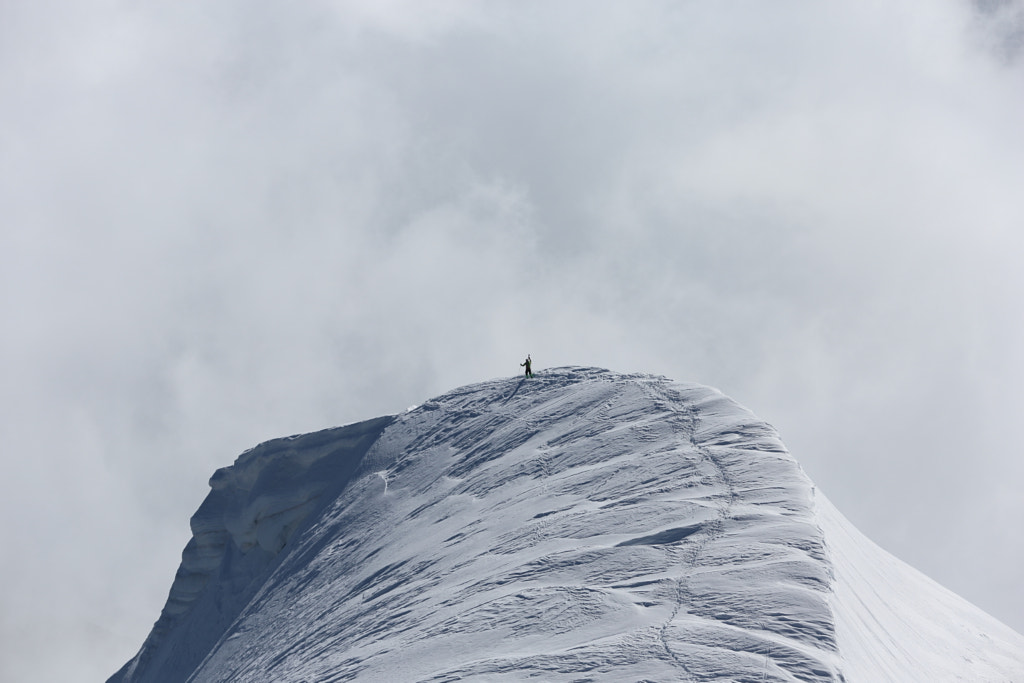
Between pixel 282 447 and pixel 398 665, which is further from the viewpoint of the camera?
pixel 282 447

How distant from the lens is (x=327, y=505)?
49719 mm

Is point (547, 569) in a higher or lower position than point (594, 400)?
lower

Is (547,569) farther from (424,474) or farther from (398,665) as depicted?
(424,474)

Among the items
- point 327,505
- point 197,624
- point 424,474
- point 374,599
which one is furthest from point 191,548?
point 374,599

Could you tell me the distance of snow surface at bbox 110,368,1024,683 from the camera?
93.6ft

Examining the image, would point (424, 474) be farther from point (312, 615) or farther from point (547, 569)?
point (547, 569)

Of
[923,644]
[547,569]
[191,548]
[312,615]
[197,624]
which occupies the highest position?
[191,548]

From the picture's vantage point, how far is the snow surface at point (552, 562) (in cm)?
2852

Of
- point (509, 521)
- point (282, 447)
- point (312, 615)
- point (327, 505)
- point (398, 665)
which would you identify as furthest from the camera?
point (282, 447)

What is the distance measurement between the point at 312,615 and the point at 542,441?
31.1ft

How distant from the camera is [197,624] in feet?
170

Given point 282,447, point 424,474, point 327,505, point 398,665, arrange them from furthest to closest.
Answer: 1. point 282,447
2. point 327,505
3. point 424,474
4. point 398,665

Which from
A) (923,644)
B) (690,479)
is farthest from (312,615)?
(923,644)

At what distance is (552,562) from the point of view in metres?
33.8
